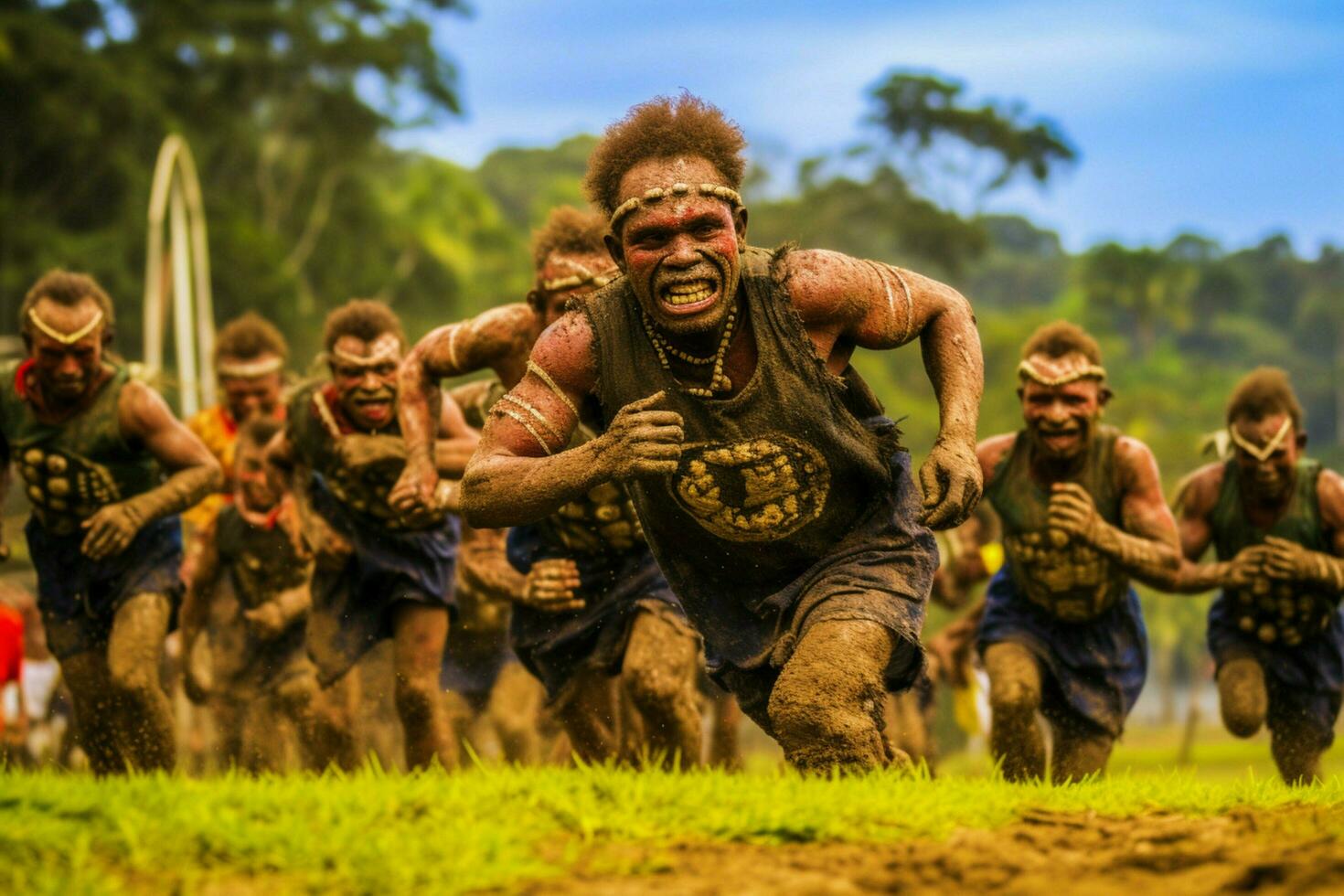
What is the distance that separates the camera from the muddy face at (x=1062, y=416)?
9.10 metres

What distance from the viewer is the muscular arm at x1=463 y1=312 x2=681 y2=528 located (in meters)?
5.86

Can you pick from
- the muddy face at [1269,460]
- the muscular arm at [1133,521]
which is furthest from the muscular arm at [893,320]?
the muddy face at [1269,460]

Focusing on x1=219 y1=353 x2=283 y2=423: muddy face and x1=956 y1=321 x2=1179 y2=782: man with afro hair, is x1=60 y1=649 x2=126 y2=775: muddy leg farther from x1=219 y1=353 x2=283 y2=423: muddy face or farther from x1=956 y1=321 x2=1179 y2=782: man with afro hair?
x1=956 y1=321 x2=1179 y2=782: man with afro hair

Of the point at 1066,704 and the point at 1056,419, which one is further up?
the point at 1056,419

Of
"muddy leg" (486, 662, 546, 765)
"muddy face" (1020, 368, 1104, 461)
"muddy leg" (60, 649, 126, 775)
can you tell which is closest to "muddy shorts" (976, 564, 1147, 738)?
"muddy face" (1020, 368, 1104, 461)

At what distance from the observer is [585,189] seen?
662 centimetres

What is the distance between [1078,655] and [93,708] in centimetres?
457

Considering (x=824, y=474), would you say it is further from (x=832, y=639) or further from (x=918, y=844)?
(x=918, y=844)

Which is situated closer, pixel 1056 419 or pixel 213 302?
pixel 1056 419

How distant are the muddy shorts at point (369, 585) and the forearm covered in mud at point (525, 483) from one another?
11.0 feet

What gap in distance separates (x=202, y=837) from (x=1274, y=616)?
637 cm

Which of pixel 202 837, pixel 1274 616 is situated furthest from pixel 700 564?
pixel 1274 616

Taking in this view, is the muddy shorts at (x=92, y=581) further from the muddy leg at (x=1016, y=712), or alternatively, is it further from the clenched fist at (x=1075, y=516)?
the clenched fist at (x=1075, y=516)

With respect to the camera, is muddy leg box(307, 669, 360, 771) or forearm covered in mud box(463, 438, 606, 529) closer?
forearm covered in mud box(463, 438, 606, 529)
